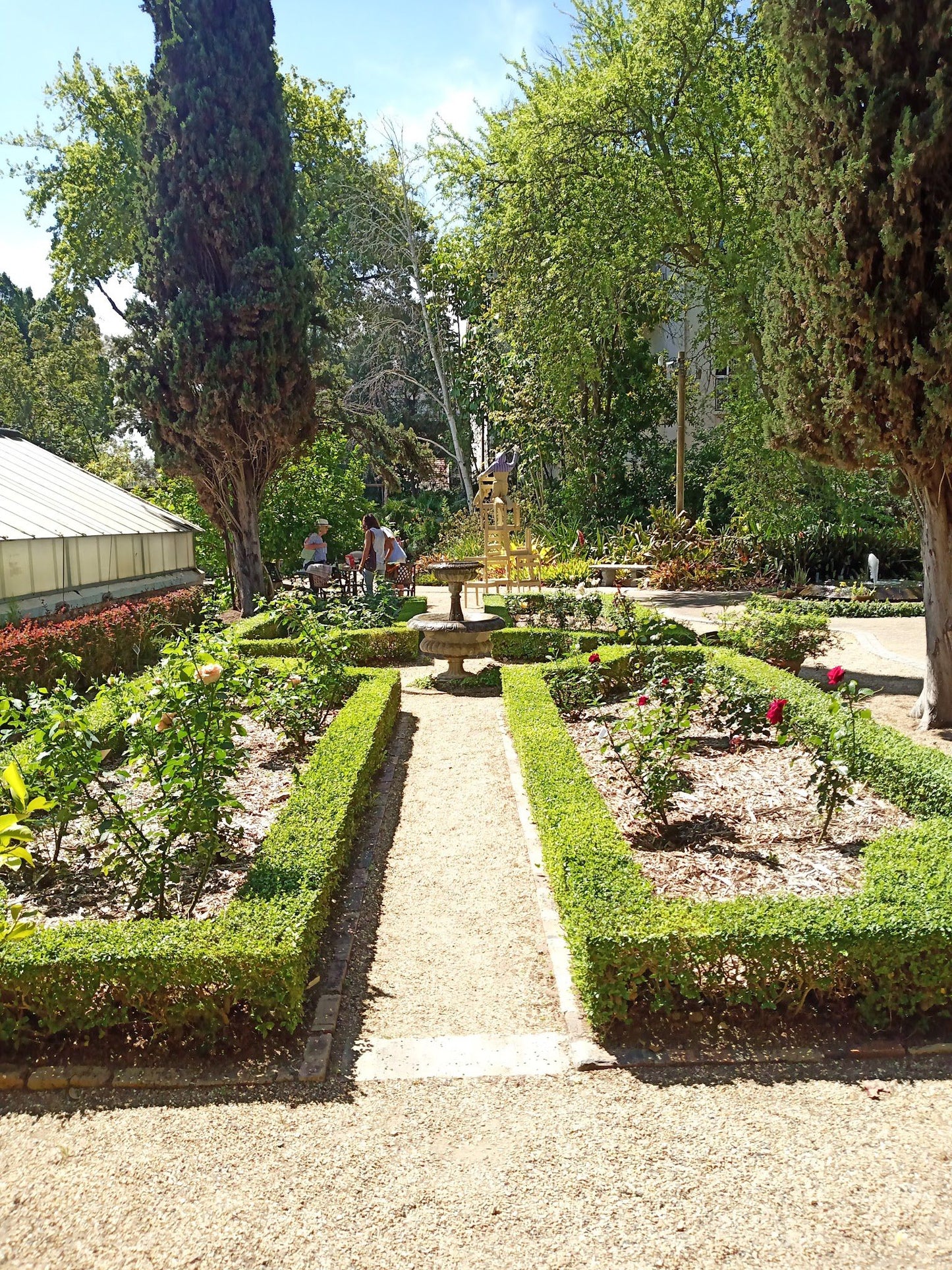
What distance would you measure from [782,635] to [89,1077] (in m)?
7.07

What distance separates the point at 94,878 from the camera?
441cm

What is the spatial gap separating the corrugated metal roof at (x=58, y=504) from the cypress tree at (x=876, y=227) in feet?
25.8

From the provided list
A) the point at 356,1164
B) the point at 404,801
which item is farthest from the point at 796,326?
the point at 356,1164

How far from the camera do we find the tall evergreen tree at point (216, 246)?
12898 millimetres

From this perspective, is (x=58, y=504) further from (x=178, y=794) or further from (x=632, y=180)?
(x=632, y=180)

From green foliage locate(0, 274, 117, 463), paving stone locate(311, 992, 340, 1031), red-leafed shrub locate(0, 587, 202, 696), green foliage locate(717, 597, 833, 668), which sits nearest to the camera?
paving stone locate(311, 992, 340, 1031)

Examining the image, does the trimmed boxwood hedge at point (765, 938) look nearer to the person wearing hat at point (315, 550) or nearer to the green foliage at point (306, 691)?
the green foliage at point (306, 691)

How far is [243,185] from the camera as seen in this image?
1307cm

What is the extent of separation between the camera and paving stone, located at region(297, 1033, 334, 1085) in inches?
122

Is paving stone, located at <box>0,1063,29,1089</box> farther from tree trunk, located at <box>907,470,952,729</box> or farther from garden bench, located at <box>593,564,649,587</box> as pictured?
garden bench, located at <box>593,564,649,587</box>

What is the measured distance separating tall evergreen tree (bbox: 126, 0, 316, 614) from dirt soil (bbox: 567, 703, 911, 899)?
9579 mm

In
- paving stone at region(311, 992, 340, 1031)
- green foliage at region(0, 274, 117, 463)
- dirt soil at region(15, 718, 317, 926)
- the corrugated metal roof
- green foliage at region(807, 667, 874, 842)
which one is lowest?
paving stone at region(311, 992, 340, 1031)

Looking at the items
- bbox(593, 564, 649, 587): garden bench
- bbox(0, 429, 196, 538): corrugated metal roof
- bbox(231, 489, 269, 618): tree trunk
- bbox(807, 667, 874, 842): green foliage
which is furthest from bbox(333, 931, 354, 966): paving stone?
bbox(593, 564, 649, 587): garden bench

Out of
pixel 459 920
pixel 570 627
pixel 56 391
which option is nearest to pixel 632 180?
pixel 570 627
